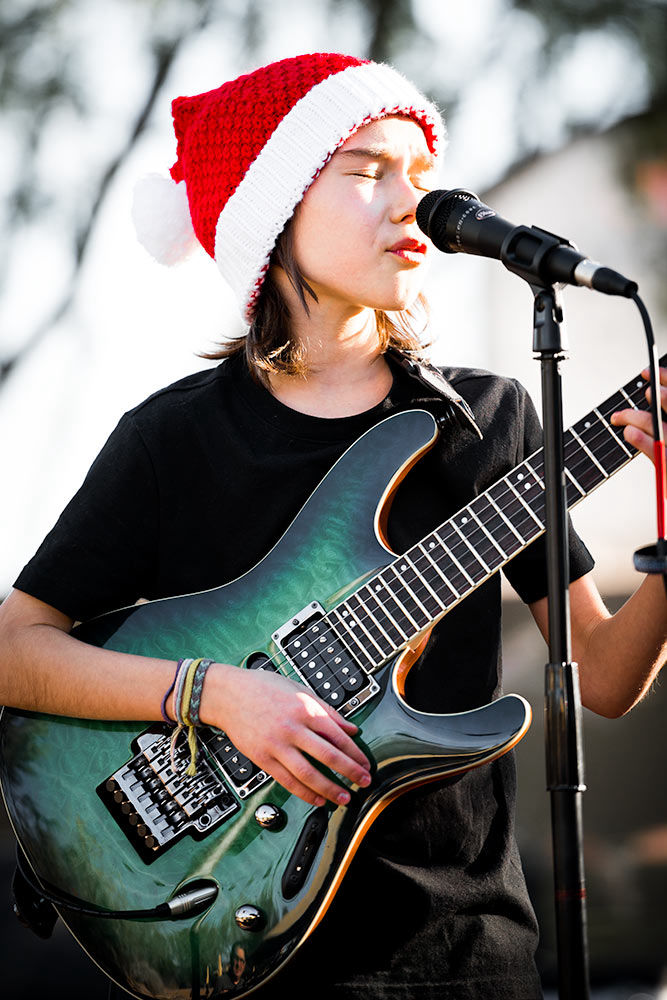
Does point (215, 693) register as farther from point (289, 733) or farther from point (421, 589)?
point (421, 589)

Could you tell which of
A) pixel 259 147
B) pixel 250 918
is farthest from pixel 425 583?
pixel 259 147

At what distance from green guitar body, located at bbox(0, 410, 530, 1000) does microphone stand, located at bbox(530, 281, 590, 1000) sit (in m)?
0.28

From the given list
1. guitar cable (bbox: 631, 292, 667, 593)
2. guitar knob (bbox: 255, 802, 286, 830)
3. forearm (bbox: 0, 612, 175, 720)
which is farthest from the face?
guitar knob (bbox: 255, 802, 286, 830)

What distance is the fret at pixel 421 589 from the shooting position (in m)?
1.58

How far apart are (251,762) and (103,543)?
1.38ft

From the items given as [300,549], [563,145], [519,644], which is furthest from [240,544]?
[563,145]

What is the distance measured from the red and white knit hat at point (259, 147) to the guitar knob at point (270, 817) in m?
0.86

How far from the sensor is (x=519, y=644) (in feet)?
12.6

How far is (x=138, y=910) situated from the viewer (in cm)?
151

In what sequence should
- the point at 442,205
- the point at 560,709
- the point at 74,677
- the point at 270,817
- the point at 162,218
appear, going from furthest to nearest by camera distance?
the point at 162,218 → the point at 74,677 → the point at 270,817 → the point at 442,205 → the point at 560,709

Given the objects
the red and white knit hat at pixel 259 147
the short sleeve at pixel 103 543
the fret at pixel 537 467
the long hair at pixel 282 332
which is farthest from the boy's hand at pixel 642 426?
the short sleeve at pixel 103 543

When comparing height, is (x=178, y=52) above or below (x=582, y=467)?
above

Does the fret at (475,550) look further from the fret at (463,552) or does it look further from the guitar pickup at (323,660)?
the guitar pickup at (323,660)

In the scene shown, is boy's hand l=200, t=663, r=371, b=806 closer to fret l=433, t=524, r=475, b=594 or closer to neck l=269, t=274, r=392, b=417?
fret l=433, t=524, r=475, b=594
